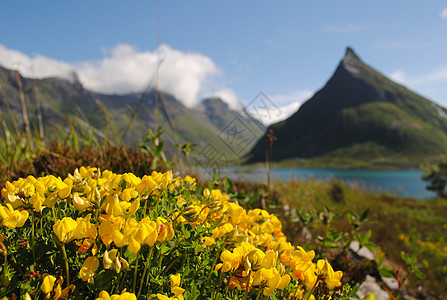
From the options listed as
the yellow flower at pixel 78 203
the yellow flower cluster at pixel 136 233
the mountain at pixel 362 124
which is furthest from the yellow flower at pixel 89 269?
the mountain at pixel 362 124

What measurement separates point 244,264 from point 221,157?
3.54 meters

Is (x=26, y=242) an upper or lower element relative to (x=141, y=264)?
upper

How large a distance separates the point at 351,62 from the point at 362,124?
53120 millimetres

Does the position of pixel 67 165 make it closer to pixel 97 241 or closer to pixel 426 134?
pixel 97 241

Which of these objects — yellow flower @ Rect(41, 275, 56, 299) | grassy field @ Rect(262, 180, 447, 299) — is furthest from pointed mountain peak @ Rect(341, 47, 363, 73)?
yellow flower @ Rect(41, 275, 56, 299)

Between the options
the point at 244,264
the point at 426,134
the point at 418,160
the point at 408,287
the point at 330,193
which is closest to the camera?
the point at 244,264

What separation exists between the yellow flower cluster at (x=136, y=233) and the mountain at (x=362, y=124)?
4758 inches

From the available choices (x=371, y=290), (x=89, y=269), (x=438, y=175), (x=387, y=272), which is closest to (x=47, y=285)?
(x=89, y=269)

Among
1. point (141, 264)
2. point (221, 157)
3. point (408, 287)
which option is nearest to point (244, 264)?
point (141, 264)

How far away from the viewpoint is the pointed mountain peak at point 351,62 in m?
184

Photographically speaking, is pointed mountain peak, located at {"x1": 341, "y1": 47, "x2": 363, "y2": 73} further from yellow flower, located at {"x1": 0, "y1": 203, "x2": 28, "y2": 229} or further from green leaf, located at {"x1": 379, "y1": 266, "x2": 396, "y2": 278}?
yellow flower, located at {"x1": 0, "y1": 203, "x2": 28, "y2": 229}

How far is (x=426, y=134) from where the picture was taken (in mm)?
133000

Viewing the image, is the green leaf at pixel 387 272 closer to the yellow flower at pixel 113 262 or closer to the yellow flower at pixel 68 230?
the yellow flower at pixel 113 262

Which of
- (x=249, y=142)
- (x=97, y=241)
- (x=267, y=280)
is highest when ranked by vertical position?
(x=249, y=142)
